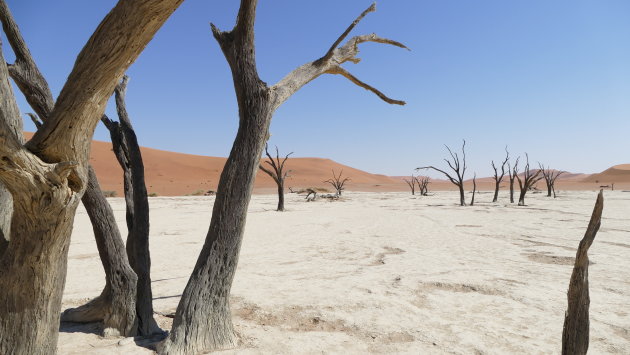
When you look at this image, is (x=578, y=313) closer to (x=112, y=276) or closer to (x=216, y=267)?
(x=216, y=267)

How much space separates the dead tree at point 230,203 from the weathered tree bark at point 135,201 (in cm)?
60

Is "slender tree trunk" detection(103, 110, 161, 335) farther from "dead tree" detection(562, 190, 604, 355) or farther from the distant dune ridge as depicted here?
the distant dune ridge

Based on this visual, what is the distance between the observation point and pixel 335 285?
15.4 ft

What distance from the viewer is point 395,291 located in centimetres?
444

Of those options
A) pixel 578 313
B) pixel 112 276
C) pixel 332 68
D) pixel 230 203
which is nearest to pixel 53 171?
pixel 230 203

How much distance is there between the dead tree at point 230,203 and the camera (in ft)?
9.00

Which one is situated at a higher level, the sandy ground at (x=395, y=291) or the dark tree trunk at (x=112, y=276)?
the dark tree trunk at (x=112, y=276)

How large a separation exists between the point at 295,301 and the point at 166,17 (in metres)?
3.16

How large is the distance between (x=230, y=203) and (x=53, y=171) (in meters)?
1.34

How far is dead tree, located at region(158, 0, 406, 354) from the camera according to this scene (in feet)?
9.00

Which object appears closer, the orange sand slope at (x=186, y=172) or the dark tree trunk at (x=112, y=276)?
the dark tree trunk at (x=112, y=276)

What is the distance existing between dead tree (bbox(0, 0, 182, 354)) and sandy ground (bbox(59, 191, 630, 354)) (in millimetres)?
990

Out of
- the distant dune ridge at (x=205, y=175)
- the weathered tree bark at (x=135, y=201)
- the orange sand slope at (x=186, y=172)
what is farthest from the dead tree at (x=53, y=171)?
the distant dune ridge at (x=205, y=175)

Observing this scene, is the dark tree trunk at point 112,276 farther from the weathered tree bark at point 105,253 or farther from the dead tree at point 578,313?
the dead tree at point 578,313
